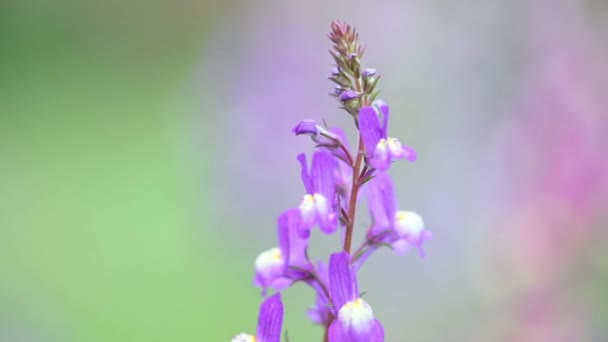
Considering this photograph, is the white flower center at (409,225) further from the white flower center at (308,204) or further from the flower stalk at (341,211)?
the white flower center at (308,204)

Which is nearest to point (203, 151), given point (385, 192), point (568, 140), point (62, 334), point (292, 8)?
point (292, 8)

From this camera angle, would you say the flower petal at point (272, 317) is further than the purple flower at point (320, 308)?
No

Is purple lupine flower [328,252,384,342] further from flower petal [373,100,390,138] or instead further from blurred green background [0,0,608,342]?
blurred green background [0,0,608,342]

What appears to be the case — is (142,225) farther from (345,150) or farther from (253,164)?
(345,150)

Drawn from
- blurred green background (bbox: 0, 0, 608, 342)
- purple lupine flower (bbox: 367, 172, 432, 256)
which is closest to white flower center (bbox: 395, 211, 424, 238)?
purple lupine flower (bbox: 367, 172, 432, 256)

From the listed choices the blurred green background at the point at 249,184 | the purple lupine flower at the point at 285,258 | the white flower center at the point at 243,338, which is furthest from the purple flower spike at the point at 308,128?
the blurred green background at the point at 249,184

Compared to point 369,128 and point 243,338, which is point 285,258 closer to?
point 243,338
